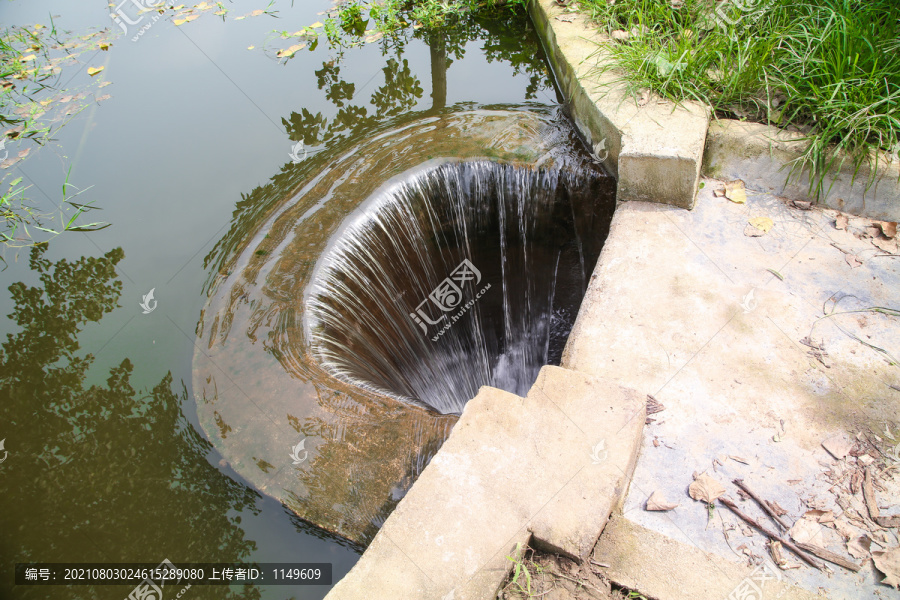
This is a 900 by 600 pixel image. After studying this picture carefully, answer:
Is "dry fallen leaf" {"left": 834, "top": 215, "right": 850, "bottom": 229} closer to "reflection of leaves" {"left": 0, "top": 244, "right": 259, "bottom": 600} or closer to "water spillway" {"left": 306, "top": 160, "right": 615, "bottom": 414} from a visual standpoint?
"water spillway" {"left": 306, "top": 160, "right": 615, "bottom": 414}

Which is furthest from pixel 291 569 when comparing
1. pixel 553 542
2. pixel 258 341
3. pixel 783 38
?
pixel 783 38

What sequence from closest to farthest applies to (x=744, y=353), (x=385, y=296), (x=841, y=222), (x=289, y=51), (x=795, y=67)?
(x=744, y=353)
(x=841, y=222)
(x=795, y=67)
(x=385, y=296)
(x=289, y=51)

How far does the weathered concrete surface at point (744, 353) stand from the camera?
2.01 m

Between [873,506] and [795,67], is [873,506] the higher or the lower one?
the lower one

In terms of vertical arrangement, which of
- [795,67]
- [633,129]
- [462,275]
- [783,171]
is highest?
[795,67]

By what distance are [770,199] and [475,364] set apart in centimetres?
227

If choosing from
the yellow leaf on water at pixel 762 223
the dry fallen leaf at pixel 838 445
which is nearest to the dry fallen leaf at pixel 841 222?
the yellow leaf on water at pixel 762 223

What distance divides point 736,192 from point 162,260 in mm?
3859

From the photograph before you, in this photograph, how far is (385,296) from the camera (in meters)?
3.73

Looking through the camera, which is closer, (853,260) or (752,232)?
(853,260)

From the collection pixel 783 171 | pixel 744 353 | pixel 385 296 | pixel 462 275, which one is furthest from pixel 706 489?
pixel 462 275

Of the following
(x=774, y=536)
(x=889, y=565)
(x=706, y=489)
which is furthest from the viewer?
(x=706, y=489)

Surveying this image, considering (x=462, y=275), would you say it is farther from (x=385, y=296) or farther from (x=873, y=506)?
(x=873, y=506)

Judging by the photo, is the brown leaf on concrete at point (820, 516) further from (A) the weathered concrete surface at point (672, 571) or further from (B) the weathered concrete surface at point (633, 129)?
(B) the weathered concrete surface at point (633, 129)
